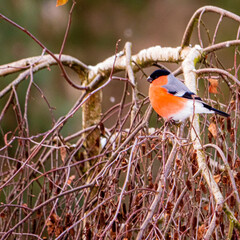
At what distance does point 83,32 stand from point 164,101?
4326 mm

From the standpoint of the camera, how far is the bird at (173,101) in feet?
6.83

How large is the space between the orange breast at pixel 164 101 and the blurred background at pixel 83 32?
303 centimetres

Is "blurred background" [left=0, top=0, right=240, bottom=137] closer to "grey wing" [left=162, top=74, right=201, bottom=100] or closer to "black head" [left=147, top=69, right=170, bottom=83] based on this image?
"black head" [left=147, top=69, right=170, bottom=83]

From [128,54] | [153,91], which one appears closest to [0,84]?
[128,54]

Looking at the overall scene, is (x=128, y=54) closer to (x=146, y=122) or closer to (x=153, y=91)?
(x=153, y=91)

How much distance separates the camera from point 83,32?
250 inches

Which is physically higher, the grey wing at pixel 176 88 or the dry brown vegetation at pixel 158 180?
the grey wing at pixel 176 88

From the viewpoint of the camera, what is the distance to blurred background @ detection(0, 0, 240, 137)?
17.4 feet

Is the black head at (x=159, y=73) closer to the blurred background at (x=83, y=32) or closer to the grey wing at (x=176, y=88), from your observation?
the grey wing at (x=176, y=88)

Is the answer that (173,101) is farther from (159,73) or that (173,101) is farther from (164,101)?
(159,73)

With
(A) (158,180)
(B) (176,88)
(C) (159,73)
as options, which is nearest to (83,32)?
(C) (159,73)

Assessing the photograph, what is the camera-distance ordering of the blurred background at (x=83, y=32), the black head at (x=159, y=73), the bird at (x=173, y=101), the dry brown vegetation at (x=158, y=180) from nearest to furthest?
the dry brown vegetation at (x=158, y=180) < the bird at (x=173, y=101) < the black head at (x=159, y=73) < the blurred background at (x=83, y=32)

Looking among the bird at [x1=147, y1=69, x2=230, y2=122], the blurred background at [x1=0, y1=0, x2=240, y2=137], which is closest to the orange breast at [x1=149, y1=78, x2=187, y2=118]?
the bird at [x1=147, y1=69, x2=230, y2=122]

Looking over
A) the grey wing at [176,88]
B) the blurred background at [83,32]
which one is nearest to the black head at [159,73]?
the grey wing at [176,88]
